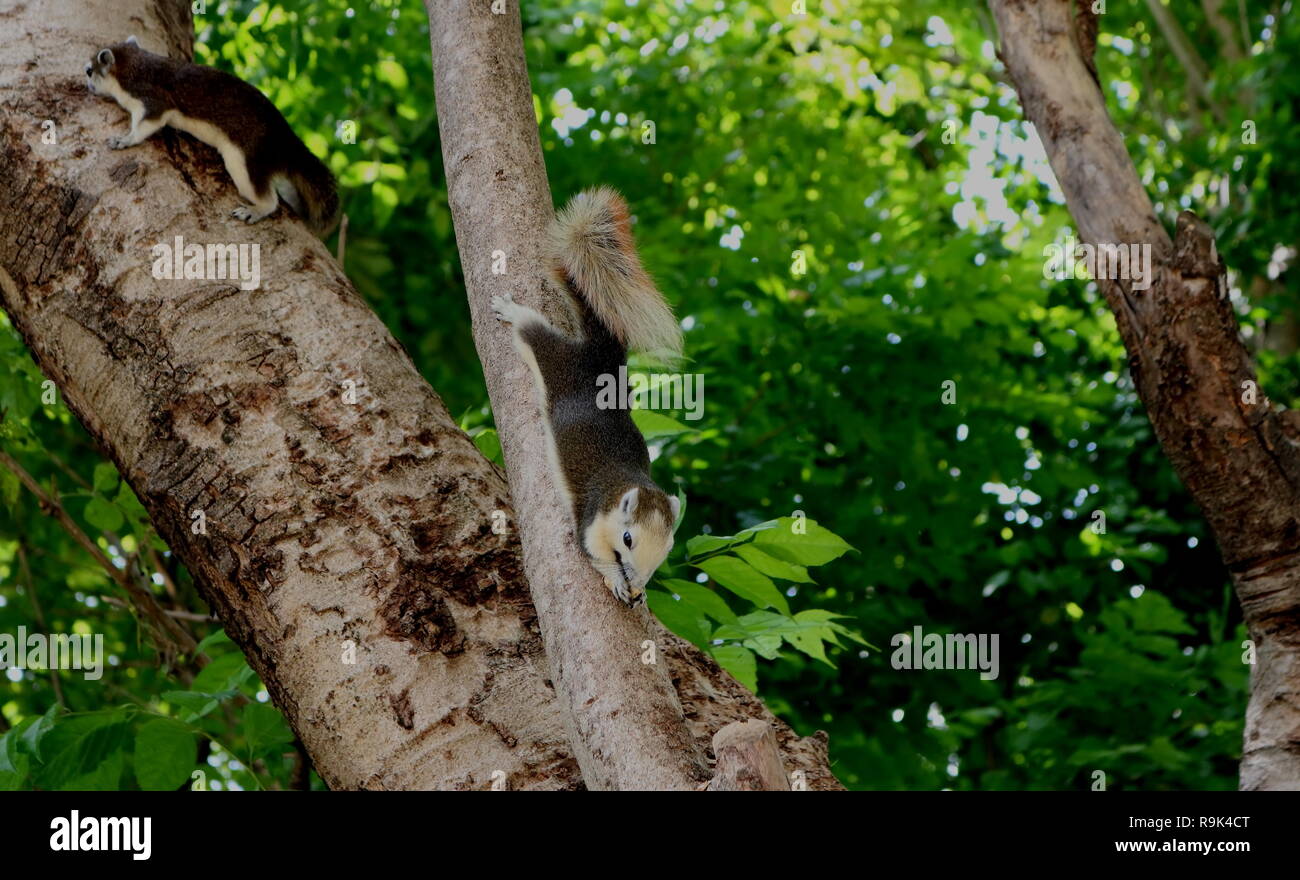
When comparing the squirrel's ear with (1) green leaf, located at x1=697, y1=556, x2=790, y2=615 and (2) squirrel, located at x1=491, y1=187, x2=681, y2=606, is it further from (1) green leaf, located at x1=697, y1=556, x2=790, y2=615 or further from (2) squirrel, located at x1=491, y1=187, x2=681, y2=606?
(1) green leaf, located at x1=697, y1=556, x2=790, y2=615

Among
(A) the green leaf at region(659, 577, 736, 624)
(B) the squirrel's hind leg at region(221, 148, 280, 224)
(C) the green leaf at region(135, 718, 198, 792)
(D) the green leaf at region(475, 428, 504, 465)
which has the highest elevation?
(B) the squirrel's hind leg at region(221, 148, 280, 224)

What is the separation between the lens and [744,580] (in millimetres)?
2740

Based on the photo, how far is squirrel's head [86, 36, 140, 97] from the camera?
10.7 ft

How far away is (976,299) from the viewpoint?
18.0 ft

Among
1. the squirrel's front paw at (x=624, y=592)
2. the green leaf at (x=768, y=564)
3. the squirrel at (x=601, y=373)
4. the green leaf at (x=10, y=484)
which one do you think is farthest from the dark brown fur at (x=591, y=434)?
the green leaf at (x=10, y=484)

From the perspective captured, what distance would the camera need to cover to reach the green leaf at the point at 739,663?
9.40 ft

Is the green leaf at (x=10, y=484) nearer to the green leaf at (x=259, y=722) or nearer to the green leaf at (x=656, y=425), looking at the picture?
the green leaf at (x=259, y=722)

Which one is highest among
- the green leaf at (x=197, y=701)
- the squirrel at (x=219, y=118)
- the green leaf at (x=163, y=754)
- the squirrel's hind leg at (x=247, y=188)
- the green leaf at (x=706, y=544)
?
the squirrel at (x=219, y=118)

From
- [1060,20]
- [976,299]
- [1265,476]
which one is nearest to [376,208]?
[976,299]

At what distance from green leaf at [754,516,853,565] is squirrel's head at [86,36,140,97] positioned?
2.17 metres

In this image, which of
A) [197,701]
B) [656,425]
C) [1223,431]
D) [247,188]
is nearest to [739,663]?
[656,425]

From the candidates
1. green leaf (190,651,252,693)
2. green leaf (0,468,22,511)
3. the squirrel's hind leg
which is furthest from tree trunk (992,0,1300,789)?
green leaf (0,468,22,511)

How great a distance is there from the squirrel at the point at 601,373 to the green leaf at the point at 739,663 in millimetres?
Answer: 312
